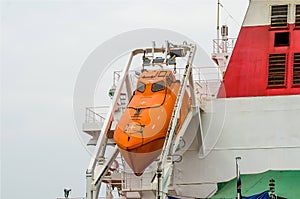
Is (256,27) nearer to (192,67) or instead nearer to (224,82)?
(224,82)

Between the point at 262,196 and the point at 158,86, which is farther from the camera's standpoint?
the point at 158,86

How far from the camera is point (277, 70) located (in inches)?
782

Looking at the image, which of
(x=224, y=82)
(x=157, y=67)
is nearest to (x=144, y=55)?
(x=157, y=67)

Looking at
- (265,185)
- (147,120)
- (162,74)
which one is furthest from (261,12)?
(147,120)

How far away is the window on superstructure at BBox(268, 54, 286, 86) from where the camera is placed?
19.8 m

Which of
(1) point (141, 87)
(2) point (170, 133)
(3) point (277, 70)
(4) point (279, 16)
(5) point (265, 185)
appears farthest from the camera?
(4) point (279, 16)

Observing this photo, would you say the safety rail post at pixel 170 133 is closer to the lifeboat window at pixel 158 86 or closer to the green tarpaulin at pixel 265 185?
the lifeboat window at pixel 158 86

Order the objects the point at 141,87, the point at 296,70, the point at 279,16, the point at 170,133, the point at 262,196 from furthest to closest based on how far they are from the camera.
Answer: the point at 279,16 → the point at 296,70 → the point at 141,87 → the point at 170,133 → the point at 262,196

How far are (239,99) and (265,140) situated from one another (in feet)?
3.90

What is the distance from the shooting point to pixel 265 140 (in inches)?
741

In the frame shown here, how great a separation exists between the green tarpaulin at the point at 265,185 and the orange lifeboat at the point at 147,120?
5.79ft

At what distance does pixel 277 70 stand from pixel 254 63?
581 mm

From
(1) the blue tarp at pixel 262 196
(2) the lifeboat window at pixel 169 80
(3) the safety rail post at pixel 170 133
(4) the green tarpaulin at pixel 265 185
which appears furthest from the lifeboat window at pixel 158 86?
(1) the blue tarp at pixel 262 196

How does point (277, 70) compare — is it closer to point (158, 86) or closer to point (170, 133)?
point (158, 86)
